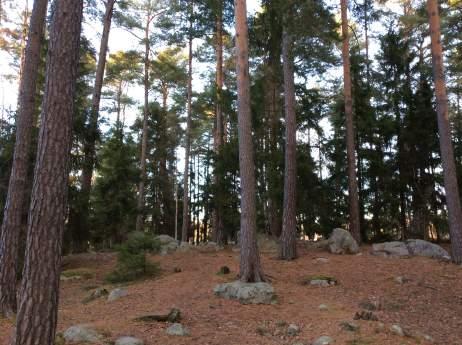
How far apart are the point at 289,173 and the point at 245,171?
3.04m

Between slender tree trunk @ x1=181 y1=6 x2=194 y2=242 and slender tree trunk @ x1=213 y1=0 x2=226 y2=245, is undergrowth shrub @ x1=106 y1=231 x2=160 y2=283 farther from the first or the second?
slender tree trunk @ x1=181 y1=6 x2=194 y2=242

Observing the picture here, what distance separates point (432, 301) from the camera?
8.09 meters

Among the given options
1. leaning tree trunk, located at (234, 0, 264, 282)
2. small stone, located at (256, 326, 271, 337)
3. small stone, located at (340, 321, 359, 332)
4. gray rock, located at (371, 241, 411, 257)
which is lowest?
small stone, located at (256, 326, 271, 337)

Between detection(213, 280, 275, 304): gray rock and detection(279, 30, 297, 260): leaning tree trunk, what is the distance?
3360 millimetres

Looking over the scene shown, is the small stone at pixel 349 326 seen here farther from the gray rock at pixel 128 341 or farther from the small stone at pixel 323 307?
the gray rock at pixel 128 341

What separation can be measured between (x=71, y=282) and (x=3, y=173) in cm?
373

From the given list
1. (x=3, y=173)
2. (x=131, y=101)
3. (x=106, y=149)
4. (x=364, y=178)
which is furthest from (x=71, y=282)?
(x=131, y=101)

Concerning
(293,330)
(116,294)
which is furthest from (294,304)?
(116,294)

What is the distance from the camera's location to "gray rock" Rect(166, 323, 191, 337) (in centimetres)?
593

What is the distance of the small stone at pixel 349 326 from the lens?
236 inches

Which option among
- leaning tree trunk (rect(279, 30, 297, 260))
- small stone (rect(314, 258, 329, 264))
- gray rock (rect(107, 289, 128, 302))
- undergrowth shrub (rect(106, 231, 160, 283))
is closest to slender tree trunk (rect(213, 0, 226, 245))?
leaning tree trunk (rect(279, 30, 297, 260))

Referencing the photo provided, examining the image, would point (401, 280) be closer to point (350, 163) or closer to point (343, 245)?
point (343, 245)

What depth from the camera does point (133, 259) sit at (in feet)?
32.8

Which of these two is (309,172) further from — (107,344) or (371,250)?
(107,344)
